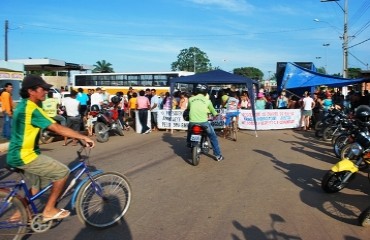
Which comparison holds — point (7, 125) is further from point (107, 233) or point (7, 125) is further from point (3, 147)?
point (107, 233)

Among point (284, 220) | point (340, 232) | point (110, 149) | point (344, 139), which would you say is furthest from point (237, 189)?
point (110, 149)

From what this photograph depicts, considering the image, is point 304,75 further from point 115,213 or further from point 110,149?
point 115,213

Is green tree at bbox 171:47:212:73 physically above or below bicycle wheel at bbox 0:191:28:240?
above

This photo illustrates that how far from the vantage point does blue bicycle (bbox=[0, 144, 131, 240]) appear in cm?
426

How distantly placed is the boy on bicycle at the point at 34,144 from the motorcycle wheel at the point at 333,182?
13.4 ft

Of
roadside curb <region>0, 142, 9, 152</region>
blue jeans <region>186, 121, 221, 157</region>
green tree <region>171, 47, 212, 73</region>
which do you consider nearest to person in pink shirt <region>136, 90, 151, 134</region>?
roadside curb <region>0, 142, 9, 152</region>

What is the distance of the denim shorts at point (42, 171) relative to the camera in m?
4.35

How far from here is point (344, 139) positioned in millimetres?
10172

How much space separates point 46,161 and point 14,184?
0.41 metres

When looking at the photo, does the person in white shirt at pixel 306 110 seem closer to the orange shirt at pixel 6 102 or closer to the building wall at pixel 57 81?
the orange shirt at pixel 6 102

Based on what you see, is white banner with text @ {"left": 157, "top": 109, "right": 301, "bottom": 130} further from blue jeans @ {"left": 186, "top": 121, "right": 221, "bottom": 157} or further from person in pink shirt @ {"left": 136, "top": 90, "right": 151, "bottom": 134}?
blue jeans @ {"left": 186, "top": 121, "right": 221, "bottom": 157}

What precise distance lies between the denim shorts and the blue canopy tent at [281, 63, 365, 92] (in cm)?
1571

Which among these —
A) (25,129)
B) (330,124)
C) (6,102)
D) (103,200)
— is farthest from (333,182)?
Result: (6,102)

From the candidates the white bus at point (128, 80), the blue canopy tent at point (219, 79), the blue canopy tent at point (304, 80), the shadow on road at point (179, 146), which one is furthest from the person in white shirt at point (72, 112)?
the white bus at point (128, 80)
